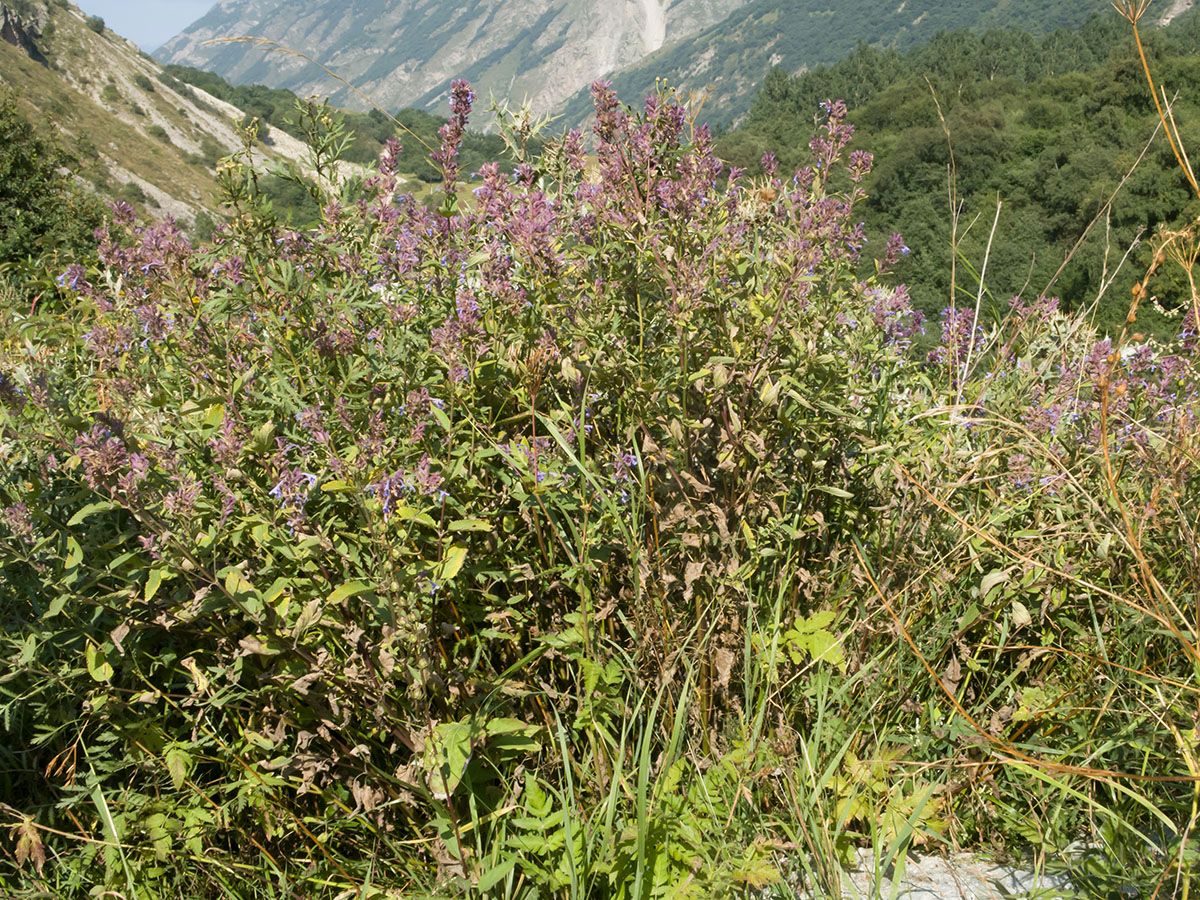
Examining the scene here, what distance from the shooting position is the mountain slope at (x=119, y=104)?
85.9 meters

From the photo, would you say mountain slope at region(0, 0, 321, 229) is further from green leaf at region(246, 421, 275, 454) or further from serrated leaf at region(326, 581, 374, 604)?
serrated leaf at region(326, 581, 374, 604)

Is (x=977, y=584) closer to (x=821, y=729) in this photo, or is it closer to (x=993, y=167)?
(x=821, y=729)

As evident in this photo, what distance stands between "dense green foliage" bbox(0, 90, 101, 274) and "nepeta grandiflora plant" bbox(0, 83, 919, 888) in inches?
Answer: 517

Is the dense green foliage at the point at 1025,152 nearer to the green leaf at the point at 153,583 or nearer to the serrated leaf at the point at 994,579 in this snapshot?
the serrated leaf at the point at 994,579

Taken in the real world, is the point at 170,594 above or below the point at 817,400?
above

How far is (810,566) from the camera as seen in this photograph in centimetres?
235

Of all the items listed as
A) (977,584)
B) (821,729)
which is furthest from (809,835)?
(977,584)

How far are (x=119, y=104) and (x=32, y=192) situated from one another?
111 meters

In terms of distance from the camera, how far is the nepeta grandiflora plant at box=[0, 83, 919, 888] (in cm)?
176

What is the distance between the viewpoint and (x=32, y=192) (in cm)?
1550

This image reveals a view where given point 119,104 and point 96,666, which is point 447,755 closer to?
point 96,666

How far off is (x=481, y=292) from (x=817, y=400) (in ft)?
3.41

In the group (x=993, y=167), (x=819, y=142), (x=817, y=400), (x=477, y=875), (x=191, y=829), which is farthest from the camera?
(x=993, y=167)

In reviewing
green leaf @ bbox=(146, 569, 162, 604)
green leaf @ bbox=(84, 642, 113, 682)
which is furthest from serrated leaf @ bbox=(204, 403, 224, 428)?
green leaf @ bbox=(84, 642, 113, 682)
